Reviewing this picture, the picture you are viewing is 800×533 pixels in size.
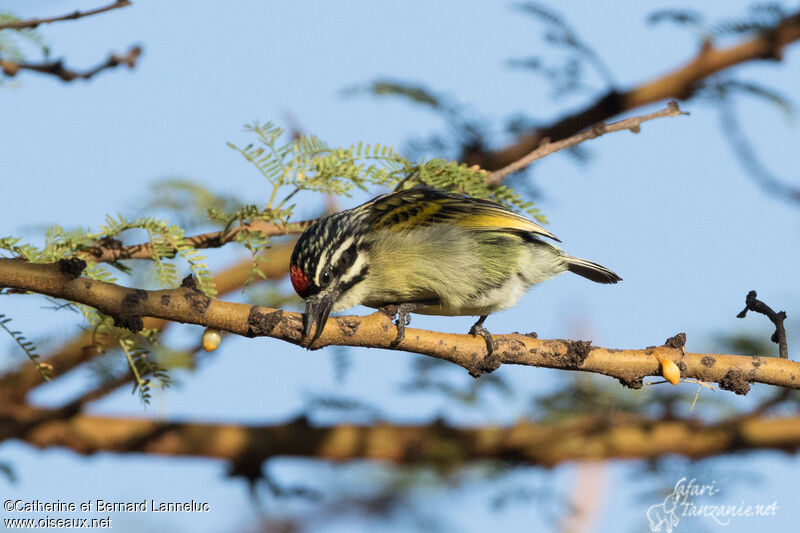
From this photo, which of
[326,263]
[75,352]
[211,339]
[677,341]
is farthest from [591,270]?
[75,352]

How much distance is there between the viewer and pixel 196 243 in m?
2.89

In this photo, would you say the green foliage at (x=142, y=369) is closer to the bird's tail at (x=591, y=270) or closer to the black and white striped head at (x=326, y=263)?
the black and white striped head at (x=326, y=263)

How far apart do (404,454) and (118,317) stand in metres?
2.70

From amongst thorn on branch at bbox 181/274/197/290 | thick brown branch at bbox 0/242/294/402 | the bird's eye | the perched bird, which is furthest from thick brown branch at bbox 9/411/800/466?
thorn on branch at bbox 181/274/197/290

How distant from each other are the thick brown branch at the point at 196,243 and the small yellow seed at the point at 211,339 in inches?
14.3

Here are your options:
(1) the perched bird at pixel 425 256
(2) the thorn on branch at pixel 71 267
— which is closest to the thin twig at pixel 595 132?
(1) the perched bird at pixel 425 256

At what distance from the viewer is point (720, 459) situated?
14.5 ft

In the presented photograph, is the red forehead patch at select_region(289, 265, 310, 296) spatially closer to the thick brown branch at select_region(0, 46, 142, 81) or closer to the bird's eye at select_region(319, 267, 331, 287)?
the bird's eye at select_region(319, 267, 331, 287)

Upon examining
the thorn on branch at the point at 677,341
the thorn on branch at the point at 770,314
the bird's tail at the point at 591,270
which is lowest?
the thorn on branch at the point at 677,341

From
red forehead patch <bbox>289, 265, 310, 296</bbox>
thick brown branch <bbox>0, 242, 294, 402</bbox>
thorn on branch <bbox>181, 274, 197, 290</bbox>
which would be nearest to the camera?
thorn on branch <bbox>181, 274, 197, 290</bbox>

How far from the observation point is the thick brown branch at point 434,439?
4.21 metres

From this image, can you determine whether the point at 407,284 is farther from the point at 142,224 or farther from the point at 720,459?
the point at 720,459

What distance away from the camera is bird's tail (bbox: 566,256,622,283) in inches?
149

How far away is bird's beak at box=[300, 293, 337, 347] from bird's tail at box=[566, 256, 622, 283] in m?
1.31
